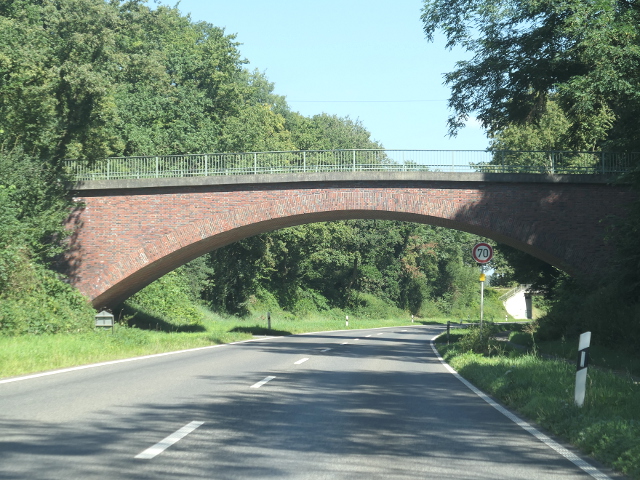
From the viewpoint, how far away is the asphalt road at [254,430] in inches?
228

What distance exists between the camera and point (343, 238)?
53.9 meters

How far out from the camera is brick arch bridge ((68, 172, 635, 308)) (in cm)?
2666

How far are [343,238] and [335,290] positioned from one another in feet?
30.8

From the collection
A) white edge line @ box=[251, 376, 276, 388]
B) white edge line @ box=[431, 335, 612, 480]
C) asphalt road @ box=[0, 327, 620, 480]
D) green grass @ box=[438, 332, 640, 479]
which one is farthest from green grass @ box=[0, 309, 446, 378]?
green grass @ box=[438, 332, 640, 479]

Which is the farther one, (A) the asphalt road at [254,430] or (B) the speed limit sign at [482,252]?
(B) the speed limit sign at [482,252]

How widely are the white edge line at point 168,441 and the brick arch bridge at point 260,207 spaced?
67.4 ft

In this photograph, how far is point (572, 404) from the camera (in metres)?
8.65

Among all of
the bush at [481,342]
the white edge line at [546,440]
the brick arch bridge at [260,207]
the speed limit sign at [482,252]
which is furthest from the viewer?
the brick arch bridge at [260,207]

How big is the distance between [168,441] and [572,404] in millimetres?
4731

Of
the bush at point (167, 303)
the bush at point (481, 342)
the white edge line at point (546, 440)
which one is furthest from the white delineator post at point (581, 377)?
the bush at point (167, 303)

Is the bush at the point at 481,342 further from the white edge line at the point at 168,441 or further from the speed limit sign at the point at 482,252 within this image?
the white edge line at the point at 168,441

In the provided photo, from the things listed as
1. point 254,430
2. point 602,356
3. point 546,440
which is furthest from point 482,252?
point 254,430

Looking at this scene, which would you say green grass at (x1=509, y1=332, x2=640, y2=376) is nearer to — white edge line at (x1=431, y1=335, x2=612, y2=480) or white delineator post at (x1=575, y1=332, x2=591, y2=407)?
white edge line at (x1=431, y1=335, x2=612, y2=480)

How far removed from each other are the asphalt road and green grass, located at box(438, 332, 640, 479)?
40 cm
